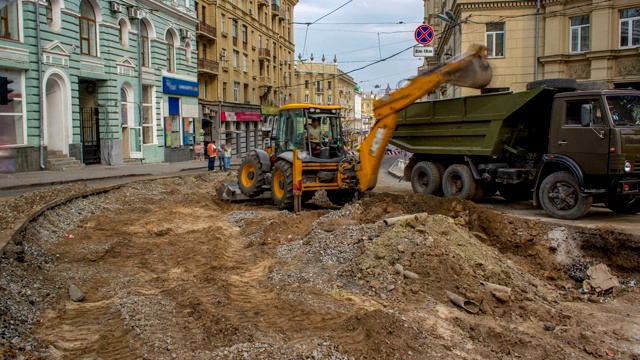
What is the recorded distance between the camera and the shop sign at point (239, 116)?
43344 millimetres

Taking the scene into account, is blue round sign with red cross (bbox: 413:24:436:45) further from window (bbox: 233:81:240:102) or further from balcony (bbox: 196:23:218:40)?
window (bbox: 233:81:240:102)

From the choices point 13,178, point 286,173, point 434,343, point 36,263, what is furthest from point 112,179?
point 434,343

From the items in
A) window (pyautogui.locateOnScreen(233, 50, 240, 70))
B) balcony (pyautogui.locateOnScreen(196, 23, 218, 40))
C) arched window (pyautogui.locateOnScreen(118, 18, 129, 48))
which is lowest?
arched window (pyautogui.locateOnScreen(118, 18, 129, 48))

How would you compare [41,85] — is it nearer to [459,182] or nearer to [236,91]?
[459,182]

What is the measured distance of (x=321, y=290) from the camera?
21.6ft

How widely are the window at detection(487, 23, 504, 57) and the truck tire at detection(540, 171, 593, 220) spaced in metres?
15.7

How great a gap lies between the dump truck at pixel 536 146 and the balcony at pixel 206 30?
2729 cm

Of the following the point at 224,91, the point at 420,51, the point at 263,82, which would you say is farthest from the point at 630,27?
the point at 263,82

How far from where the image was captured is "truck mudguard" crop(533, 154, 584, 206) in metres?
10.2

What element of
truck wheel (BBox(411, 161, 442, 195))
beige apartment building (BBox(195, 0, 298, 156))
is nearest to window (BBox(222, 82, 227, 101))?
beige apartment building (BBox(195, 0, 298, 156))

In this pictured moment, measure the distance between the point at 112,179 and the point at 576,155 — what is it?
1627 centimetres

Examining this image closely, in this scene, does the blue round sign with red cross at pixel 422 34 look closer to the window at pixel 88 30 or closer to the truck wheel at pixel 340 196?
the truck wheel at pixel 340 196

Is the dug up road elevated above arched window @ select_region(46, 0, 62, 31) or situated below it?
below

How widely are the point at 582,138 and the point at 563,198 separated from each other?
1.22m
